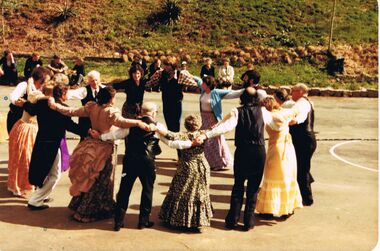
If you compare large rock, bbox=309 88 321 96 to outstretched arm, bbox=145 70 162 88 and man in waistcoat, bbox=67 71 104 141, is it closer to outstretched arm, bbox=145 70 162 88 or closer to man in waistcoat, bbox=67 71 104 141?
outstretched arm, bbox=145 70 162 88

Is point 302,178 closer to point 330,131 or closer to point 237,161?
point 237,161

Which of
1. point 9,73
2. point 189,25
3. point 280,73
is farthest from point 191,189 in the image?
point 189,25

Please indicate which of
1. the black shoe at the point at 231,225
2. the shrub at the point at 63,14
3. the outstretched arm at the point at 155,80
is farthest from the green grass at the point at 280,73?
the black shoe at the point at 231,225

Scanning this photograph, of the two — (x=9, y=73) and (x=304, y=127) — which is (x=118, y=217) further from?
(x=9, y=73)

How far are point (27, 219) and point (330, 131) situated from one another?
1032 centimetres

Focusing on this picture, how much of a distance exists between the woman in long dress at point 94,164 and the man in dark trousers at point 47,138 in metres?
0.23

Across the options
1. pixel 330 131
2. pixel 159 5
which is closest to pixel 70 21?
pixel 159 5

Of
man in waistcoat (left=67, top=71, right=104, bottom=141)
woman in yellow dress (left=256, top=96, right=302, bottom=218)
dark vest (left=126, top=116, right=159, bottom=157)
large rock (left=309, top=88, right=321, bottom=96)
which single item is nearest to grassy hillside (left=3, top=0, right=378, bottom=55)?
large rock (left=309, top=88, right=321, bottom=96)

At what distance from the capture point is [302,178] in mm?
8523

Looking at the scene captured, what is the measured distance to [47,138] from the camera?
7793mm

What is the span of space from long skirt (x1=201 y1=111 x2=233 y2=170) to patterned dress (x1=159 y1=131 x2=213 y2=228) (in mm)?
3182

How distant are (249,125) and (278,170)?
908 mm

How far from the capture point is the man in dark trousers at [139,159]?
7.04 m

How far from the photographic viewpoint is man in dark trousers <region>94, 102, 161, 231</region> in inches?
277
